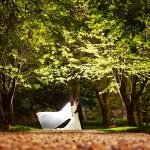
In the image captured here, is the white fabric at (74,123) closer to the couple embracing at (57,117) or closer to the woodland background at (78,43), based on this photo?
the couple embracing at (57,117)

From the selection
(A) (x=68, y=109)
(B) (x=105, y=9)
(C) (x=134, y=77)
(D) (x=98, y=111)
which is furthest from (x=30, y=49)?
(D) (x=98, y=111)

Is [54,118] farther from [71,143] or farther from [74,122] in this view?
[71,143]

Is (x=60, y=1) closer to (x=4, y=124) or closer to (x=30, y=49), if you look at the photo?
(x=4, y=124)

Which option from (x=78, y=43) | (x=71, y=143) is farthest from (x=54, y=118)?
(x=71, y=143)

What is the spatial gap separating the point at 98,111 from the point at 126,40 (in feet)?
123

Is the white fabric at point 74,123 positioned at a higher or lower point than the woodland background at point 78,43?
lower

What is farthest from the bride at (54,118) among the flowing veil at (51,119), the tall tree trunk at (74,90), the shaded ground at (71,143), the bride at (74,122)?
the shaded ground at (71,143)

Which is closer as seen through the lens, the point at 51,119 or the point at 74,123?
the point at 74,123

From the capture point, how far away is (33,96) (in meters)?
43.9

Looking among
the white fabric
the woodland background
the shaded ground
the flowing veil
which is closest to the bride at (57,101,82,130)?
the white fabric

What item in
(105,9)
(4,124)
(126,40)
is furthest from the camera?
(4,124)

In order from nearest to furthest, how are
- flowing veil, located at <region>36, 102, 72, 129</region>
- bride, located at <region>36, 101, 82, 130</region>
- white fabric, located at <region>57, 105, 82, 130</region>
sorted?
white fabric, located at <region>57, 105, 82, 130</region>
bride, located at <region>36, 101, 82, 130</region>
flowing veil, located at <region>36, 102, 72, 129</region>

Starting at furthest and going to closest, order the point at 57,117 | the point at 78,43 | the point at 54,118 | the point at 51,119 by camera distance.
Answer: the point at 78,43 → the point at 57,117 → the point at 54,118 → the point at 51,119

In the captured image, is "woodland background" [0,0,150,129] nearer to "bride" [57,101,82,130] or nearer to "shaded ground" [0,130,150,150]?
"bride" [57,101,82,130]
